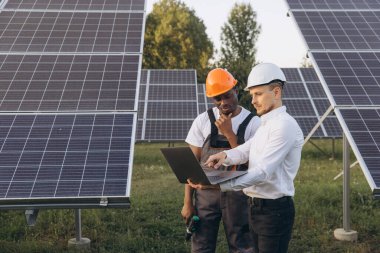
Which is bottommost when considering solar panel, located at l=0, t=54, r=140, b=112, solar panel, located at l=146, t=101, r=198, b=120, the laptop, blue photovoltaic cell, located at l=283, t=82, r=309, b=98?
the laptop

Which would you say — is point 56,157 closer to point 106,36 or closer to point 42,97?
point 42,97

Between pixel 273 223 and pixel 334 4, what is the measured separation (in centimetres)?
735


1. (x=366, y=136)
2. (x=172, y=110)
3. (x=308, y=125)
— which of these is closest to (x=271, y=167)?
(x=366, y=136)

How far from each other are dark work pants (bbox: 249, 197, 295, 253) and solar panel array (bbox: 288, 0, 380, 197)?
2055 mm

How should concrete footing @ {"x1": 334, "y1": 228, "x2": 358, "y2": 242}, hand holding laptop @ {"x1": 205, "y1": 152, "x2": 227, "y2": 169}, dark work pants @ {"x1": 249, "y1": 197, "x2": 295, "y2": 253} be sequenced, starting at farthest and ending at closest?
concrete footing @ {"x1": 334, "y1": 228, "x2": 358, "y2": 242} < hand holding laptop @ {"x1": 205, "y1": 152, "x2": 227, "y2": 169} < dark work pants @ {"x1": 249, "y1": 197, "x2": 295, "y2": 253}

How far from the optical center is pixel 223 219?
5.41 meters

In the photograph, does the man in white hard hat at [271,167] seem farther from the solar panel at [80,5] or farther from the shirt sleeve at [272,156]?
the solar panel at [80,5]

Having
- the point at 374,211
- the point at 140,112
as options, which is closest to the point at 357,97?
the point at 374,211

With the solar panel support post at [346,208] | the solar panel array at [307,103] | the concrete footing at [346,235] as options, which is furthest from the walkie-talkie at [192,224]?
the solar panel array at [307,103]

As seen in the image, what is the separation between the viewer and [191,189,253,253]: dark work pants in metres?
5.32

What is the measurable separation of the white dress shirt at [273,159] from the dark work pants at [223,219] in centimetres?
77

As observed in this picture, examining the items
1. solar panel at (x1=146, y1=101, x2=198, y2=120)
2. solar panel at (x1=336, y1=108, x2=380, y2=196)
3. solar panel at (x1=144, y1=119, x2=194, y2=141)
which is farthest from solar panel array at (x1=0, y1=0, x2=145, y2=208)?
solar panel at (x1=146, y1=101, x2=198, y2=120)

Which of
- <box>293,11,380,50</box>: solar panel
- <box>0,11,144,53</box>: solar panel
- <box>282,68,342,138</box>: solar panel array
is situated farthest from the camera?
<box>282,68,342,138</box>: solar panel array

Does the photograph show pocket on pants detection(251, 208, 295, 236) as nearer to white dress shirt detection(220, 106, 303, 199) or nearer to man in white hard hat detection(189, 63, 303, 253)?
man in white hard hat detection(189, 63, 303, 253)
